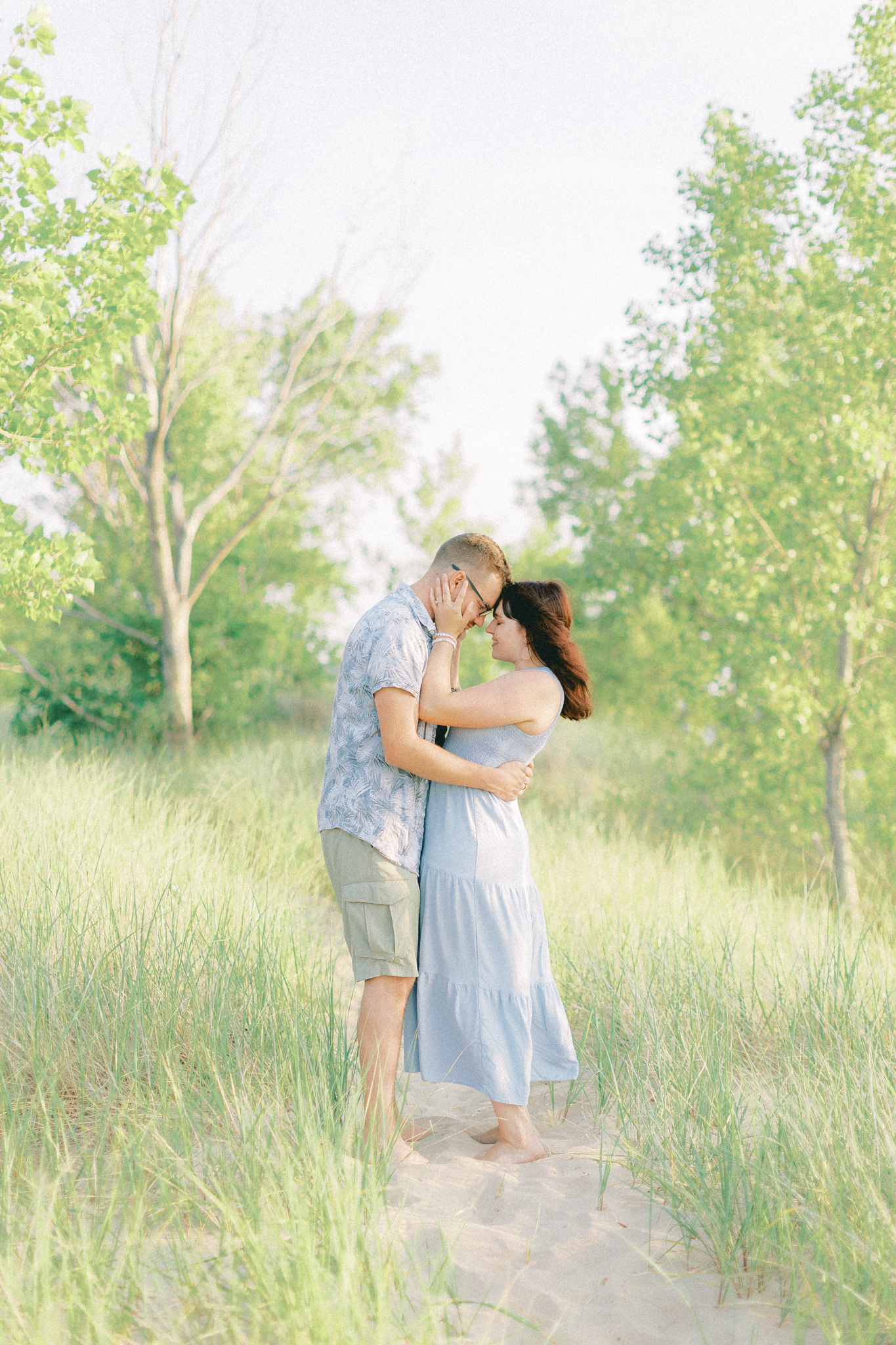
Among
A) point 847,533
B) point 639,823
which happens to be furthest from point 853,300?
point 639,823

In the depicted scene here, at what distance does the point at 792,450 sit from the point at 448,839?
18.2 feet

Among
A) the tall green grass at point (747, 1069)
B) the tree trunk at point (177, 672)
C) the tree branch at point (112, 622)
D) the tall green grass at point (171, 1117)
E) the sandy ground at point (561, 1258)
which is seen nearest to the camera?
the tall green grass at point (171, 1117)

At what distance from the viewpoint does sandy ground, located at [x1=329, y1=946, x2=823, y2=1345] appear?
241 cm

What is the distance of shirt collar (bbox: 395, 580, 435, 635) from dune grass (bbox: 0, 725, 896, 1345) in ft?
4.82

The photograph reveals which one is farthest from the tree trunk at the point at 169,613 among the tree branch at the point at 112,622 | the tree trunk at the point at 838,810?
the tree trunk at the point at 838,810

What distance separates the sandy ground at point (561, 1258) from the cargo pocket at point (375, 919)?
2.07 feet

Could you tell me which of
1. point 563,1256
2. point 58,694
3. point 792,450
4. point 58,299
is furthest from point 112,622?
point 563,1256

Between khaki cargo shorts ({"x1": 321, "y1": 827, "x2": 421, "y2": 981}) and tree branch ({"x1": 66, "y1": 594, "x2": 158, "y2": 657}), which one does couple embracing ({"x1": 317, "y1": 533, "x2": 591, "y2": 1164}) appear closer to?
khaki cargo shorts ({"x1": 321, "y1": 827, "x2": 421, "y2": 981})

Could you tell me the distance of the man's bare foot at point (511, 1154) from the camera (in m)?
3.32

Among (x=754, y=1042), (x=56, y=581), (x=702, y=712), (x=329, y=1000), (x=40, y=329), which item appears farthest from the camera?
(x=702, y=712)

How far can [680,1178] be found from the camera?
288cm

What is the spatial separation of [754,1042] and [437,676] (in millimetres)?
2263

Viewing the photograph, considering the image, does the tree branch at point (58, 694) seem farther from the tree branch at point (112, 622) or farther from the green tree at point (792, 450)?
the green tree at point (792, 450)

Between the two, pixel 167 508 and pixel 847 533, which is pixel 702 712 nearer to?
pixel 847 533
